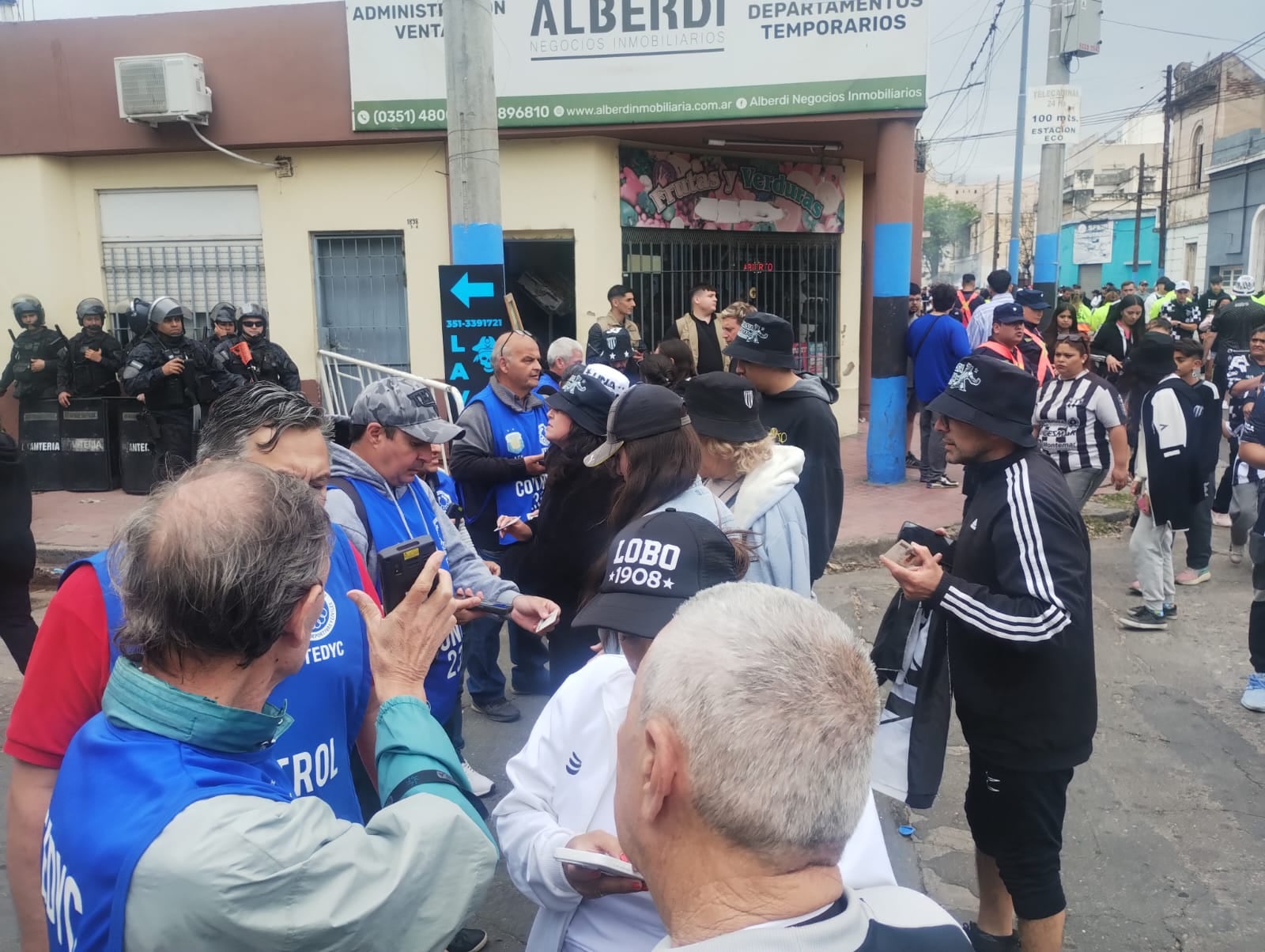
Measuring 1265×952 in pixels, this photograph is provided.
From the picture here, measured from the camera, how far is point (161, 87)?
995 cm

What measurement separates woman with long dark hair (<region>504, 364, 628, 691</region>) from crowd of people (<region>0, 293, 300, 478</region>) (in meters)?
5.81

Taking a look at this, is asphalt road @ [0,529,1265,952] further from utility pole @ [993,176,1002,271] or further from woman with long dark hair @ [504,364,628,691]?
utility pole @ [993,176,1002,271]

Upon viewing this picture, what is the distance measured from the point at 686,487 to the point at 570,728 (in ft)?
3.78

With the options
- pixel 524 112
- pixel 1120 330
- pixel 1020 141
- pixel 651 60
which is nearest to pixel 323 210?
pixel 524 112

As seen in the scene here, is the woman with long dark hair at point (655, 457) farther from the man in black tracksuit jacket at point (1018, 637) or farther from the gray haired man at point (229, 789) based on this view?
the gray haired man at point (229, 789)

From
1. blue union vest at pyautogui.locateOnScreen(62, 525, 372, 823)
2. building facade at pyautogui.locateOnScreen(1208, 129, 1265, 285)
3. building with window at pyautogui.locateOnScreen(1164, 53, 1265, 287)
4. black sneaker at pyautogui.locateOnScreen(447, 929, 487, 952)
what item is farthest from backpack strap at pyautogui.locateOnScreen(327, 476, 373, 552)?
building with window at pyautogui.locateOnScreen(1164, 53, 1265, 287)

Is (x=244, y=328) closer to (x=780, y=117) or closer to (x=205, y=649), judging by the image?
(x=780, y=117)

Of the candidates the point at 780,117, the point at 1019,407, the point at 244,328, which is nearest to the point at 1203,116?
the point at 780,117

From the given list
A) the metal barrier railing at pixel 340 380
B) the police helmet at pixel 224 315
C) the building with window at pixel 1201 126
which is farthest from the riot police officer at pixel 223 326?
the building with window at pixel 1201 126

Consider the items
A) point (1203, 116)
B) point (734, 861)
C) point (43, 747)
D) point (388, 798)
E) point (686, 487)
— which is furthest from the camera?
point (1203, 116)

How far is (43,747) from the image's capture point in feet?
6.31

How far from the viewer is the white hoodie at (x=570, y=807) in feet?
5.68

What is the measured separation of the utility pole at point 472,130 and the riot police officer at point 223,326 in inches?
164

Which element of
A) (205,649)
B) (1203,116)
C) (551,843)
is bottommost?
(551,843)
